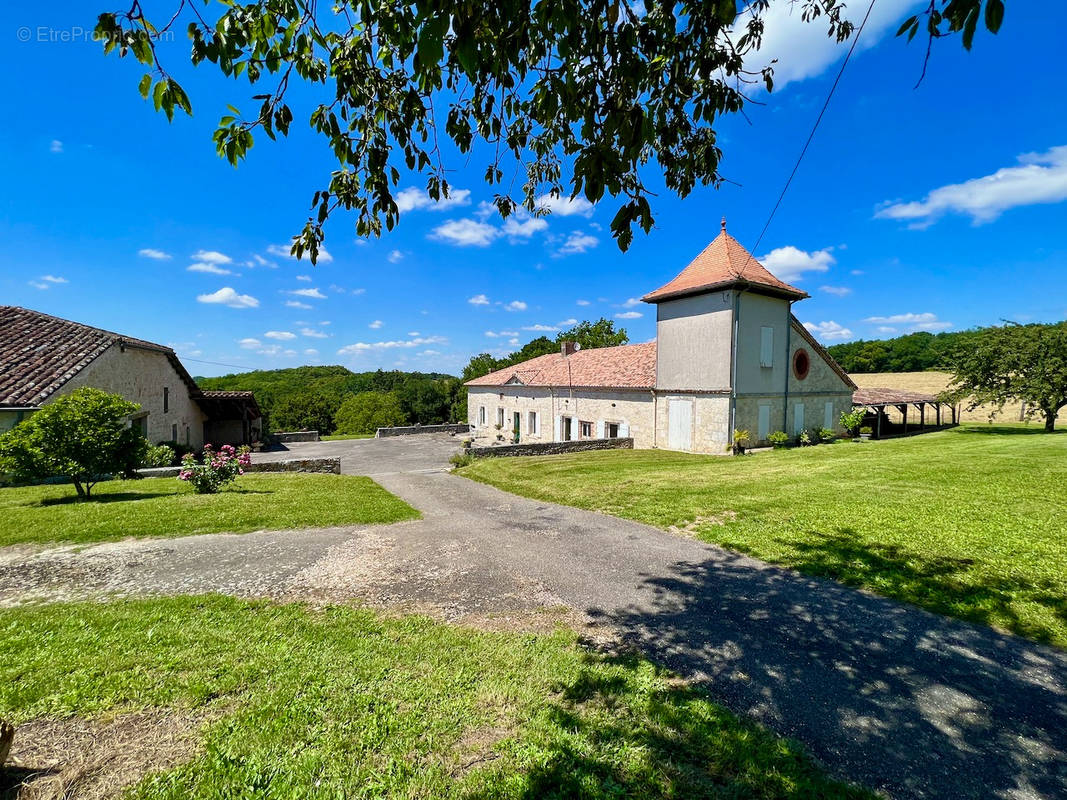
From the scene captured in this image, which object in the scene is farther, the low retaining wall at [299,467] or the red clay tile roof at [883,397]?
the red clay tile roof at [883,397]

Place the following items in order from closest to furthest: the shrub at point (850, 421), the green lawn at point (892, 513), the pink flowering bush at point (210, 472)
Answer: the green lawn at point (892, 513), the pink flowering bush at point (210, 472), the shrub at point (850, 421)

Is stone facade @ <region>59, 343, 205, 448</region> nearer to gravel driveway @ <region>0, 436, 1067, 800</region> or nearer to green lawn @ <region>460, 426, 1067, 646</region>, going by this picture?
A: gravel driveway @ <region>0, 436, 1067, 800</region>

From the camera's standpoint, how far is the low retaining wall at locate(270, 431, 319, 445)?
107ft

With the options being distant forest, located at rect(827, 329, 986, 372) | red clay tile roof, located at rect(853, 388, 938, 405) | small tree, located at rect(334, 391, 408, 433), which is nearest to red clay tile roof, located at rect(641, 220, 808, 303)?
red clay tile roof, located at rect(853, 388, 938, 405)

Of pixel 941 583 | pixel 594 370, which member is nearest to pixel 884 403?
pixel 594 370

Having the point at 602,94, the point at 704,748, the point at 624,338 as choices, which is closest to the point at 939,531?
the point at 704,748

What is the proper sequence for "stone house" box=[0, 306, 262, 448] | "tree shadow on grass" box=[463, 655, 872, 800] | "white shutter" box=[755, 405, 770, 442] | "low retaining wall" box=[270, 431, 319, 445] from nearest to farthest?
"tree shadow on grass" box=[463, 655, 872, 800] → "stone house" box=[0, 306, 262, 448] → "white shutter" box=[755, 405, 770, 442] → "low retaining wall" box=[270, 431, 319, 445]

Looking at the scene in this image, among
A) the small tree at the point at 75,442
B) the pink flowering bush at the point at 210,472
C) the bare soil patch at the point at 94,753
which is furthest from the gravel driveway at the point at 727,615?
the pink flowering bush at the point at 210,472

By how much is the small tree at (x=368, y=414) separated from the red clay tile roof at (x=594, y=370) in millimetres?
23843

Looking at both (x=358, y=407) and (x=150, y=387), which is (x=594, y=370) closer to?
(x=150, y=387)

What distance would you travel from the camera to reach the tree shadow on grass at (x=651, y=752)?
2.57m

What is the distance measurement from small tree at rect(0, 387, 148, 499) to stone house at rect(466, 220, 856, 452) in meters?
19.7

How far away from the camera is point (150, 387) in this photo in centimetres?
1831

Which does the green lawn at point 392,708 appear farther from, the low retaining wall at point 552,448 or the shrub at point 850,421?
the shrub at point 850,421
